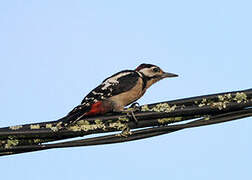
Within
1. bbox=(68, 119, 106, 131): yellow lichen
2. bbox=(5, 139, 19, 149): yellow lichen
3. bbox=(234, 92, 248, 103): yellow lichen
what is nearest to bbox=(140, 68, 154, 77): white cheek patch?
bbox=(68, 119, 106, 131): yellow lichen

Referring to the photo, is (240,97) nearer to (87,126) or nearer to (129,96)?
(87,126)

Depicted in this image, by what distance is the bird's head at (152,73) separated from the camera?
23.4 feet

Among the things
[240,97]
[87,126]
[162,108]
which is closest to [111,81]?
[87,126]

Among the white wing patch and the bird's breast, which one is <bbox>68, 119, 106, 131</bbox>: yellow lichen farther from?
the white wing patch

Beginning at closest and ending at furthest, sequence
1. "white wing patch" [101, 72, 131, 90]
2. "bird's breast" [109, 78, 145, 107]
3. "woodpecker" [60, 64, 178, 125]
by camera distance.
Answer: "woodpecker" [60, 64, 178, 125], "bird's breast" [109, 78, 145, 107], "white wing patch" [101, 72, 131, 90]

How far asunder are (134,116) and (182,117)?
41 centimetres

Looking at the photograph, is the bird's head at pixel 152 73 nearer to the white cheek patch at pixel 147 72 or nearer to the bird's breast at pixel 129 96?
the white cheek patch at pixel 147 72

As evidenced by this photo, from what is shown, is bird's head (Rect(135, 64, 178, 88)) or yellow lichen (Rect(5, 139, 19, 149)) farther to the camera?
bird's head (Rect(135, 64, 178, 88))

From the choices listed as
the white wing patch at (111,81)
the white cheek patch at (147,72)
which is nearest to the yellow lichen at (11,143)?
the white wing patch at (111,81)

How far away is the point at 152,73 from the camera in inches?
285

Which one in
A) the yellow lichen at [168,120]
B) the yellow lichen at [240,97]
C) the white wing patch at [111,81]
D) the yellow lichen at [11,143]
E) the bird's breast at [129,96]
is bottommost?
the yellow lichen at [168,120]

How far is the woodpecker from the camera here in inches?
221

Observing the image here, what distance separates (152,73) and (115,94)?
1.28m

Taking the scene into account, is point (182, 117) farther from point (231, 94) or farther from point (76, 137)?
point (76, 137)
